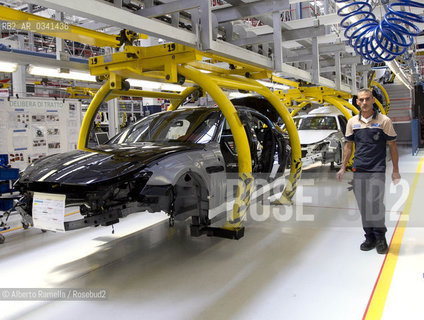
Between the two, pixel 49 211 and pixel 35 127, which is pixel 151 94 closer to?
pixel 35 127

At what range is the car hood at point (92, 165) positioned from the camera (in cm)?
325

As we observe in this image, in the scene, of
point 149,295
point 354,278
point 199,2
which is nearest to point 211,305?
point 149,295

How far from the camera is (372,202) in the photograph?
4.16 m

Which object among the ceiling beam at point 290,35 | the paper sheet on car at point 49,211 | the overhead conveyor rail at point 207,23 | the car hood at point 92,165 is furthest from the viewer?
the ceiling beam at point 290,35

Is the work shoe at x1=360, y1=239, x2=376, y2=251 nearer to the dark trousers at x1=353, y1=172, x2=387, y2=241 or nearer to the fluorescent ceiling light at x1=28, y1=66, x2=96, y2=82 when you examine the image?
the dark trousers at x1=353, y1=172, x2=387, y2=241

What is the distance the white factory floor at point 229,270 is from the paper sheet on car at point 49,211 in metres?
0.65

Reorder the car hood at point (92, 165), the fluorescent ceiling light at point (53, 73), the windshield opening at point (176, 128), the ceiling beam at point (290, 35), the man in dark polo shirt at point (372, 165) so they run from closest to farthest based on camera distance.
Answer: the car hood at point (92, 165) → the man in dark polo shirt at point (372, 165) → the windshield opening at point (176, 128) → the fluorescent ceiling light at point (53, 73) → the ceiling beam at point (290, 35)

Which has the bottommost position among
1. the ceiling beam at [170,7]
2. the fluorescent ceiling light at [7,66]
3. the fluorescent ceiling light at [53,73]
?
the fluorescent ceiling light at [7,66]

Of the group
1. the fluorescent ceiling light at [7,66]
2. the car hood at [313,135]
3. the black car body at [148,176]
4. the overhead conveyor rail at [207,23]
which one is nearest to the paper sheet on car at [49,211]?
the black car body at [148,176]

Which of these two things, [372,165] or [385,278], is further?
[372,165]

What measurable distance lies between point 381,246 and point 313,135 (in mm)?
5939

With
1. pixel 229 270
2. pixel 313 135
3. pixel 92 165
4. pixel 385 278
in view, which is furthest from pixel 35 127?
pixel 313 135

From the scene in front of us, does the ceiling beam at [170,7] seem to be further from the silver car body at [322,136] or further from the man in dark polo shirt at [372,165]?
the silver car body at [322,136]

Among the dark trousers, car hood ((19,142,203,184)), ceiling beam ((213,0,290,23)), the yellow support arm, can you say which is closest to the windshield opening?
the yellow support arm
